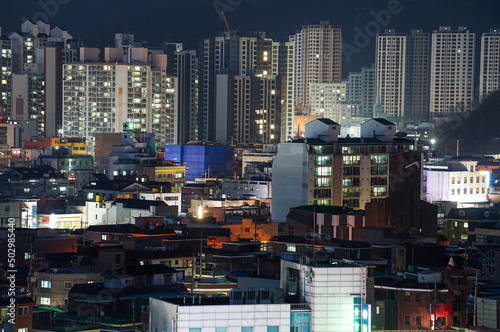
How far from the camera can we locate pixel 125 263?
2025cm

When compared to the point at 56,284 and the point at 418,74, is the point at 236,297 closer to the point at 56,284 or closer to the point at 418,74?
the point at 56,284

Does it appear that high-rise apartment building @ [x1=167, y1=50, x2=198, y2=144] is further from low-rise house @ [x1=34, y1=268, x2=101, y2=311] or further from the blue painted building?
low-rise house @ [x1=34, y1=268, x2=101, y2=311]

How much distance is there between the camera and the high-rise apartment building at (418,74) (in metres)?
108

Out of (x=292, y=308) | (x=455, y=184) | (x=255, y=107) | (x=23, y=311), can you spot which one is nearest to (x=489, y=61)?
(x=255, y=107)

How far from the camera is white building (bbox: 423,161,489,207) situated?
138ft

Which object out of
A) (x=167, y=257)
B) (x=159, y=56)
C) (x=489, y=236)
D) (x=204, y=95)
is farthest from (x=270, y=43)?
(x=167, y=257)

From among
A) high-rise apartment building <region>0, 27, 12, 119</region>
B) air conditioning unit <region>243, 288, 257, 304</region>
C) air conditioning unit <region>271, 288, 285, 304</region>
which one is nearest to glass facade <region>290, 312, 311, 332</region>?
air conditioning unit <region>271, 288, 285, 304</region>

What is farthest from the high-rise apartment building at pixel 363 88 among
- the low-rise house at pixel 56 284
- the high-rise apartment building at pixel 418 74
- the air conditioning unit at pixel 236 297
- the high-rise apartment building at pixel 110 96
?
the air conditioning unit at pixel 236 297

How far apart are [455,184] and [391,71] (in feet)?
219

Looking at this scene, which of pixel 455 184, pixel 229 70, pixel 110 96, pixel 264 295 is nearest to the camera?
pixel 264 295

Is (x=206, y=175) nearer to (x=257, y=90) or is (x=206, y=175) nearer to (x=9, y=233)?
(x=257, y=90)

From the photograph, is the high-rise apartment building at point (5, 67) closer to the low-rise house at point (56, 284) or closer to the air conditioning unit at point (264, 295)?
the low-rise house at point (56, 284)

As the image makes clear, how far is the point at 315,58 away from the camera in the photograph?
323 ft

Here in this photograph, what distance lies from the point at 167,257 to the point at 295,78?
78.9 meters
